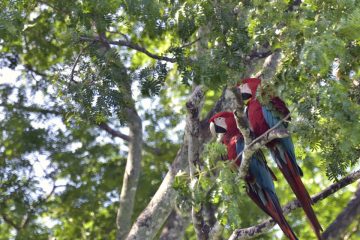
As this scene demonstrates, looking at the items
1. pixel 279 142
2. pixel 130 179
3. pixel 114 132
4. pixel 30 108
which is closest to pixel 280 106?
pixel 279 142

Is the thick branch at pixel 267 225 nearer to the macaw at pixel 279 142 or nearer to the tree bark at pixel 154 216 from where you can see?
the macaw at pixel 279 142

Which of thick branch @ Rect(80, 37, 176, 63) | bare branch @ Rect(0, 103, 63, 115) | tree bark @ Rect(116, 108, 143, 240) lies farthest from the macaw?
bare branch @ Rect(0, 103, 63, 115)

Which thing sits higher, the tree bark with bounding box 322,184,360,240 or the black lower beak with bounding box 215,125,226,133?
the black lower beak with bounding box 215,125,226,133

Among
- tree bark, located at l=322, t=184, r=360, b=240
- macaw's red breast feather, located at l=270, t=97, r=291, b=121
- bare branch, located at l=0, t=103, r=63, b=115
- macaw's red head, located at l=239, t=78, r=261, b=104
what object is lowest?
tree bark, located at l=322, t=184, r=360, b=240

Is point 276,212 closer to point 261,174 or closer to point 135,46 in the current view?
point 261,174

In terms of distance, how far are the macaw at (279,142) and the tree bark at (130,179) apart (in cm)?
150

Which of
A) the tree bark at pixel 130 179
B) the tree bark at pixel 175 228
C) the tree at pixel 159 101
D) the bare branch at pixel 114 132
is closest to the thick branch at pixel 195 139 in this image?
the tree at pixel 159 101

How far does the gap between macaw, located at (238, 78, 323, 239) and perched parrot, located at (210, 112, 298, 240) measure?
11 cm

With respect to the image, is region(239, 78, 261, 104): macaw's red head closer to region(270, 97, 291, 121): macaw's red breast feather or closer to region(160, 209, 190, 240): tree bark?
region(270, 97, 291, 121): macaw's red breast feather

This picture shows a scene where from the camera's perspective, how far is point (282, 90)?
3.16 meters

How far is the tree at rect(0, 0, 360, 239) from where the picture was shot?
319 centimetres

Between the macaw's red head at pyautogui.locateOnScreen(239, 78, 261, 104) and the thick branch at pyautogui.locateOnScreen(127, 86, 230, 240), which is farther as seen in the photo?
the thick branch at pyautogui.locateOnScreen(127, 86, 230, 240)

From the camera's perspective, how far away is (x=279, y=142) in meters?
4.15

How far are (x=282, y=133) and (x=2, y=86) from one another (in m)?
3.54
